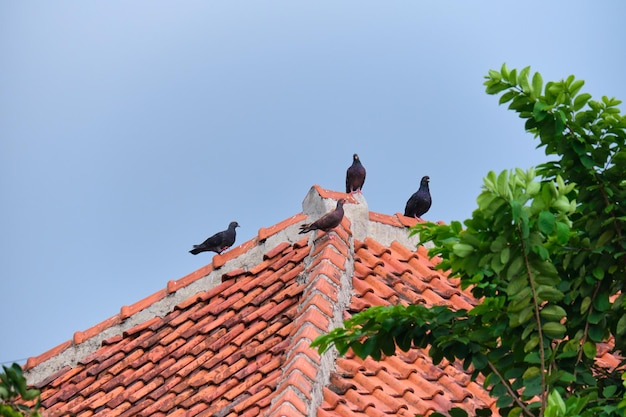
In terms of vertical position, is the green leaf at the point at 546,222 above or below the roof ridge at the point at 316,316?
below

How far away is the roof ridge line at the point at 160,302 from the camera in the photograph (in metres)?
9.18

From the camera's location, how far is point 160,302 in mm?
9281

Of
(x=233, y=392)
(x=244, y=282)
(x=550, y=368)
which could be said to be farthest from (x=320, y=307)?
(x=550, y=368)

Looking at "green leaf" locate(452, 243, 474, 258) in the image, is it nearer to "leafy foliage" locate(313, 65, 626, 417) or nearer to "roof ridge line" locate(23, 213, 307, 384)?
"leafy foliage" locate(313, 65, 626, 417)

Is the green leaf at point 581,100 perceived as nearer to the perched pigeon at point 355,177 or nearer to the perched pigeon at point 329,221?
the perched pigeon at point 329,221

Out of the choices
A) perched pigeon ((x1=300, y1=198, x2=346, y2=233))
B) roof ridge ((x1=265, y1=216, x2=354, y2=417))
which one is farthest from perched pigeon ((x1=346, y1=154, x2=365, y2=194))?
perched pigeon ((x1=300, y1=198, x2=346, y2=233))

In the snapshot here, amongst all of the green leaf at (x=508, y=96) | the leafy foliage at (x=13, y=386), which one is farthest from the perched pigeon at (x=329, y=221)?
the leafy foliage at (x=13, y=386)

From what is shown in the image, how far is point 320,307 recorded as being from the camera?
7.62 meters

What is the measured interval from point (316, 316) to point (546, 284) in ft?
8.24

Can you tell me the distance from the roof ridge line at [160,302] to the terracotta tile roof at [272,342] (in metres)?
0.01

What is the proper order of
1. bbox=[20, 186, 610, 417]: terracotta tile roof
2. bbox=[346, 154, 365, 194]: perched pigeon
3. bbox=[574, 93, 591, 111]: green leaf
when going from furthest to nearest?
bbox=[346, 154, 365, 194]: perched pigeon < bbox=[20, 186, 610, 417]: terracotta tile roof < bbox=[574, 93, 591, 111]: green leaf

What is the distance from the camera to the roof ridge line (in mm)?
9180

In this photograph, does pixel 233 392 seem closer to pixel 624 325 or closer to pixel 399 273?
pixel 399 273

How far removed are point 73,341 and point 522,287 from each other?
16.3 ft
